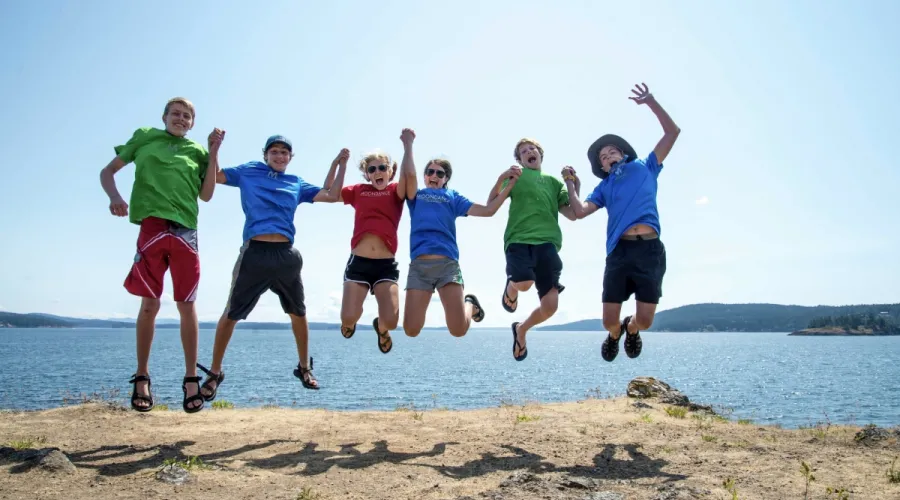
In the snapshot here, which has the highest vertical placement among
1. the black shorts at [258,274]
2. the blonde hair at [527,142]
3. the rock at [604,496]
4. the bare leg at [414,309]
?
the blonde hair at [527,142]

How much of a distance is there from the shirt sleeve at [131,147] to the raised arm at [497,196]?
413cm

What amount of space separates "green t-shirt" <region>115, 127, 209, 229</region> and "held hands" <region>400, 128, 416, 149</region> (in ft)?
8.24

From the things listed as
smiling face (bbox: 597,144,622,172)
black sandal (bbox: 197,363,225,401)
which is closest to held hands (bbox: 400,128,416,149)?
smiling face (bbox: 597,144,622,172)

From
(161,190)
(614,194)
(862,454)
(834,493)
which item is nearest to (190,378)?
(161,190)

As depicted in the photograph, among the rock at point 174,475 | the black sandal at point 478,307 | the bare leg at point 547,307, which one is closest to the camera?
the rock at point 174,475

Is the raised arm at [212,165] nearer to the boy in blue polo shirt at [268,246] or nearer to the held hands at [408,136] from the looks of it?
the boy in blue polo shirt at [268,246]

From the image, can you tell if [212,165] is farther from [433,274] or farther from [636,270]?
[636,270]

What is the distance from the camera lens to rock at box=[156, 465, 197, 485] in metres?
5.15

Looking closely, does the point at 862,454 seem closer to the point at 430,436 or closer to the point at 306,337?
the point at 430,436

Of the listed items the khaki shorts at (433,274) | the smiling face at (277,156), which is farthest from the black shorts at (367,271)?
the smiling face at (277,156)

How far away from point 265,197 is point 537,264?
148 inches

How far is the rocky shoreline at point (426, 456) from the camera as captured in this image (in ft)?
16.2

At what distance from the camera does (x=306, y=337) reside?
25.1ft

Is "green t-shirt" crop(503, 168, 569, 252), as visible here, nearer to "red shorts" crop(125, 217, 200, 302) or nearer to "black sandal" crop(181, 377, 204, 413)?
"red shorts" crop(125, 217, 200, 302)
